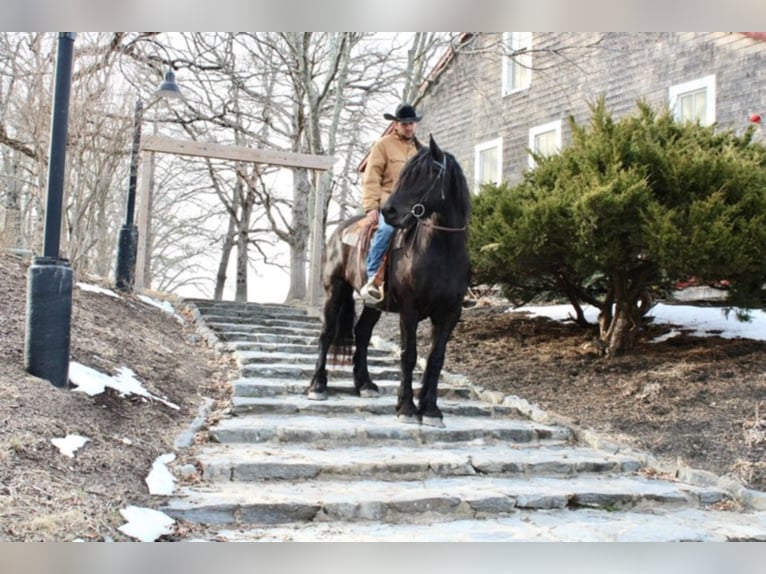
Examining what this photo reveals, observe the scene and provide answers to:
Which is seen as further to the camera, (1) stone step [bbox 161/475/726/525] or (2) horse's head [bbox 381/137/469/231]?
(2) horse's head [bbox 381/137/469/231]

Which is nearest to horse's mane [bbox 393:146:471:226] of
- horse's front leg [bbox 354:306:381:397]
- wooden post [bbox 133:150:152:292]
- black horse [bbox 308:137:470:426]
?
black horse [bbox 308:137:470:426]

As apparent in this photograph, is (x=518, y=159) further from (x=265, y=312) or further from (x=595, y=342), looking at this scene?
(x=595, y=342)

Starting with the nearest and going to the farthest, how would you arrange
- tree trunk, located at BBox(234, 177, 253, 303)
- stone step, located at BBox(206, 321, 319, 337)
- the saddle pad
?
the saddle pad < stone step, located at BBox(206, 321, 319, 337) < tree trunk, located at BBox(234, 177, 253, 303)

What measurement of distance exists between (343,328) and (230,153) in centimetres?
529

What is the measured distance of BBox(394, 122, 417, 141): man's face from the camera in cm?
561

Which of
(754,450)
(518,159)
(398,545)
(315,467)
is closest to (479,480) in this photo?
(315,467)

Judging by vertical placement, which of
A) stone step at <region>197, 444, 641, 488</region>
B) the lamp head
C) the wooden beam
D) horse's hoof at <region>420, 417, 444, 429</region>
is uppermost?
the lamp head

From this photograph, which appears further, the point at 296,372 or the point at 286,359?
the point at 286,359

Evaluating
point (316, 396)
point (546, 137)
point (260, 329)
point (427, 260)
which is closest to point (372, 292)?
point (427, 260)

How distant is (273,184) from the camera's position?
20.9 m

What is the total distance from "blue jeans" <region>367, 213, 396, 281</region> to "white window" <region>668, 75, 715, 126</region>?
686 centimetres

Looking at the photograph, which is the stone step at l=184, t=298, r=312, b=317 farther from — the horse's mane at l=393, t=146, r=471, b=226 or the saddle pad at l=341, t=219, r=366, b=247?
the horse's mane at l=393, t=146, r=471, b=226

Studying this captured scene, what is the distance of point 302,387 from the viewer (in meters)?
6.23

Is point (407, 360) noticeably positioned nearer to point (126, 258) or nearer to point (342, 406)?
point (342, 406)
